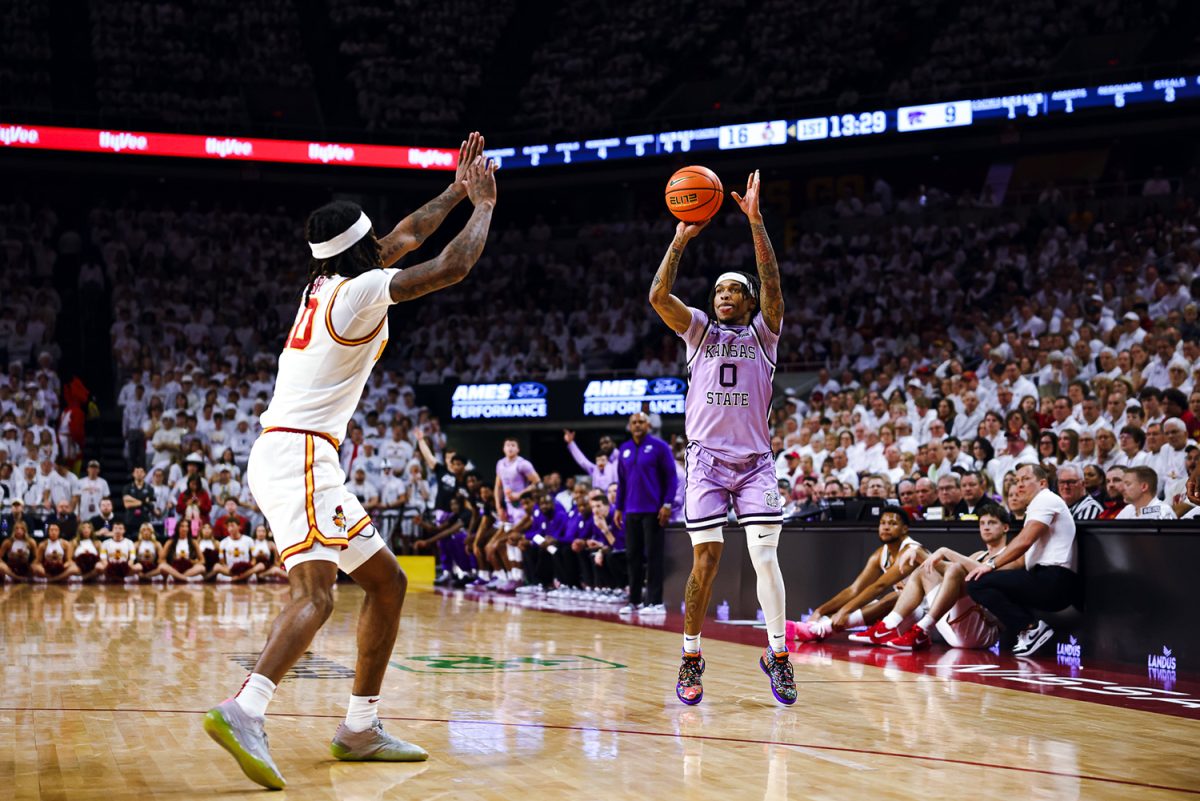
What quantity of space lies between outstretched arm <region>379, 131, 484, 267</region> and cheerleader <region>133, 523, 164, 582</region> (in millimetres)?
13573

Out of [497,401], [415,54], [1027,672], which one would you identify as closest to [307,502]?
[1027,672]

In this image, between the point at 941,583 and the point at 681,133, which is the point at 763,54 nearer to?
the point at 681,133

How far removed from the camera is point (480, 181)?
4840 millimetres

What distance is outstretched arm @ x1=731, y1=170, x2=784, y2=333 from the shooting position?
646 cm

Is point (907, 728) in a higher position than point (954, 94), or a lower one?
lower

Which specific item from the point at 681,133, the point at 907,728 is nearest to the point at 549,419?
the point at 681,133

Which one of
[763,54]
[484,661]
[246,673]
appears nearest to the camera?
[246,673]

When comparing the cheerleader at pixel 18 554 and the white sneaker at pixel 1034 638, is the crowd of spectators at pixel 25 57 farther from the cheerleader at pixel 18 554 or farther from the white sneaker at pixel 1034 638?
the white sneaker at pixel 1034 638

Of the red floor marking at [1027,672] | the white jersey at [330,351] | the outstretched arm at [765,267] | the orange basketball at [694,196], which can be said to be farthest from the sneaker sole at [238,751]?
the red floor marking at [1027,672]

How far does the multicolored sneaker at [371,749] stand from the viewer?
183 inches

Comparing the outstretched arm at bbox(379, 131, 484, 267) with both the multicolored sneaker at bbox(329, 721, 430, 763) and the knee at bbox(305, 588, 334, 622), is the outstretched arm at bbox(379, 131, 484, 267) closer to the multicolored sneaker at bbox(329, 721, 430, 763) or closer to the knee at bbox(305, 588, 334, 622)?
the knee at bbox(305, 588, 334, 622)

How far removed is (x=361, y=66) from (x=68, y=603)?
59.1 feet

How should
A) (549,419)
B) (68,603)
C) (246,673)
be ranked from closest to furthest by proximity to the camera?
(246,673) < (68,603) < (549,419)

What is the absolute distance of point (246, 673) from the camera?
721 centimetres
